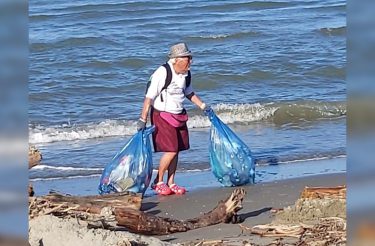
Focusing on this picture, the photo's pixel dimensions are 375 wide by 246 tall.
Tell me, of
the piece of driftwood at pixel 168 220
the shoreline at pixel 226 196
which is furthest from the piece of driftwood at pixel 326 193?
the piece of driftwood at pixel 168 220

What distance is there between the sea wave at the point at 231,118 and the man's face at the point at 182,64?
283 cm

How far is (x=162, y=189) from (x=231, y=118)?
354cm

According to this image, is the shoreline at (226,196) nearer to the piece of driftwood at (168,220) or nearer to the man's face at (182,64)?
the piece of driftwood at (168,220)

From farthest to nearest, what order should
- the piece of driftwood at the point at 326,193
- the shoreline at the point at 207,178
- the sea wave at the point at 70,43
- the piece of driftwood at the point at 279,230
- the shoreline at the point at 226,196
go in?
the sea wave at the point at 70,43 → the shoreline at the point at 207,178 → the piece of driftwood at the point at 326,193 → the shoreline at the point at 226,196 → the piece of driftwood at the point at 279,230

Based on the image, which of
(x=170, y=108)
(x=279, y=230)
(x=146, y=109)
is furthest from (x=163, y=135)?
(x=279, y=230)

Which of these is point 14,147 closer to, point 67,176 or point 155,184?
point 155,184

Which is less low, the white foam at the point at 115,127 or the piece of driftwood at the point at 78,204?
the piece of driftwood at the point at 78,204

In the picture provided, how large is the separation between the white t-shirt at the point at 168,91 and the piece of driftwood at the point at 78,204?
1.25 metres

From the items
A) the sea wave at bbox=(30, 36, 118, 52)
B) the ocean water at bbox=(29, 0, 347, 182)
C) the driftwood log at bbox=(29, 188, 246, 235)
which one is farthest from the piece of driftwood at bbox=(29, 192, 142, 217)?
the sea wave at bbox=(30, 36, 118, 52)

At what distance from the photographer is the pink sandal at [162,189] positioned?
6555 millimetres

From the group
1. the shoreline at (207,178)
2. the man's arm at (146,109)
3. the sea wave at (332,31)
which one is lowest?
the shoreline at (207,178)

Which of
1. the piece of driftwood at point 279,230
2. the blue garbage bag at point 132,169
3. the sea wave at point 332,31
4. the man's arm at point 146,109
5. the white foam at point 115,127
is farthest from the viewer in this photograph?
the sea wave at point 332,31

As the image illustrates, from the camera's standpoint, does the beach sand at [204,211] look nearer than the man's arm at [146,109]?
Yes

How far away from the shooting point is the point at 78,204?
5016 millimetres
